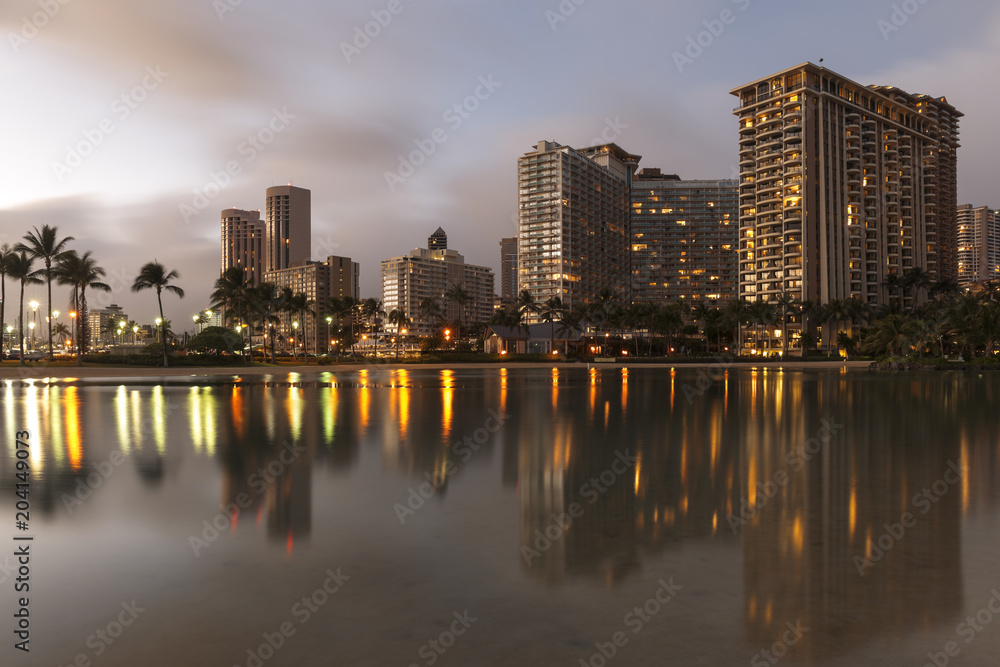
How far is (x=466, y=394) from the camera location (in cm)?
3372

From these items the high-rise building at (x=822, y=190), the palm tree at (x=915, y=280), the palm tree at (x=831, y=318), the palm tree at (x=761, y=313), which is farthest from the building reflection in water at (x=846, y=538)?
the palm tree at (x=915, y=280)

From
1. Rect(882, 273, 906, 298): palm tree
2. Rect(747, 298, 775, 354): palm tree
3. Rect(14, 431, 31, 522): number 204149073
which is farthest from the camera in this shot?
Rect(882, 273, 906, 298): palm tree

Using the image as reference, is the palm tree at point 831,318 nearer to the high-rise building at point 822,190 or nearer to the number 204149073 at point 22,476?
the high-rise building at point 822,190

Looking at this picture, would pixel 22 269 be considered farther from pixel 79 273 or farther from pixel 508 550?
pixel 508 550

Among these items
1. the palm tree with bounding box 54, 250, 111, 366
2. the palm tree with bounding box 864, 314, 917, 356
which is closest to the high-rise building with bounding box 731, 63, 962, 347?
the palm tree with bounding box 864, 314, 917, 356

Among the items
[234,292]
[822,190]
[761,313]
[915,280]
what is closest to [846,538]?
[234,292]

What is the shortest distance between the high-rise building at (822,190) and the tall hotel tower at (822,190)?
0.25 meters

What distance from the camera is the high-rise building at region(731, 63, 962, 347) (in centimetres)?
14262

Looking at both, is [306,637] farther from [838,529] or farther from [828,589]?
[838,529]

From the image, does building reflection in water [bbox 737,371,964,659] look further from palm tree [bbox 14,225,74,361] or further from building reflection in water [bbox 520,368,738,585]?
palm tree [bbox 14,225,74,361]

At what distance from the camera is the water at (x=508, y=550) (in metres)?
4.98

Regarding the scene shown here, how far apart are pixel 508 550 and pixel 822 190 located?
159504 mm

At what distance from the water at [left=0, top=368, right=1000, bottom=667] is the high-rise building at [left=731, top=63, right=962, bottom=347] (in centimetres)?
14253

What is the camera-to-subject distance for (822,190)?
142 metres
